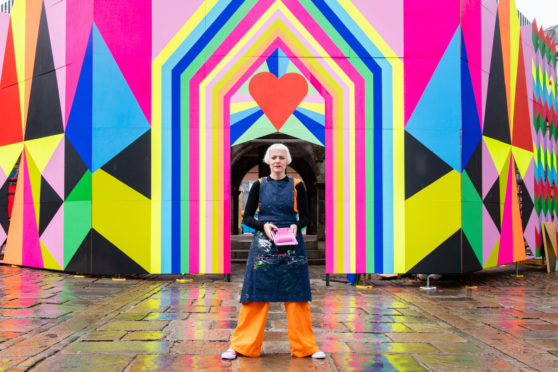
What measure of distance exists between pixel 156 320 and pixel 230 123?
378 centimetres

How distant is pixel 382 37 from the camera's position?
24.3 ft

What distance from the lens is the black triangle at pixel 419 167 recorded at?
7344 millimetres

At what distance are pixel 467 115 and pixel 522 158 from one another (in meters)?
2.39

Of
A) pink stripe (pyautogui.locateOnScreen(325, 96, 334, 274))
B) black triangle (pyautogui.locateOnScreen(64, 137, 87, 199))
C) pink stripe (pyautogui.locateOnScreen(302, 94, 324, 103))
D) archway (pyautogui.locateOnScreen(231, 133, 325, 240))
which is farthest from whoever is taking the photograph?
archway (pyautogui.locateOnScreen(231, 133, 325, 240))

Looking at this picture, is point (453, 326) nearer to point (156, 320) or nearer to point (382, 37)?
point (156, 320)

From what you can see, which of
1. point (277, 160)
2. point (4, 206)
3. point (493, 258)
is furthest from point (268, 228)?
point (4, 206)

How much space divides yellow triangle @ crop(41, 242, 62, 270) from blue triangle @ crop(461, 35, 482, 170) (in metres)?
6.70

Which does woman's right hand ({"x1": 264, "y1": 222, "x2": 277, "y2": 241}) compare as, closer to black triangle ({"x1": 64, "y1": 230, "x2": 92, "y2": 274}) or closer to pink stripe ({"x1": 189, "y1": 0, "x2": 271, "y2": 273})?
pink stripe ({"x1": 189, "y1": 0, "x2": 271, "y2": 273})

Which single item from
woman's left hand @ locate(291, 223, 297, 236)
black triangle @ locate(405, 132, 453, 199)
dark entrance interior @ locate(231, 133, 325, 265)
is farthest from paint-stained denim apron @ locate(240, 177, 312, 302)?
dark entrance interior @ locate(231, 133, 325, 265)

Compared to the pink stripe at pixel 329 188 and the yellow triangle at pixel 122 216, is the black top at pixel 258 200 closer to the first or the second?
the pink stripe at pixel 329 188

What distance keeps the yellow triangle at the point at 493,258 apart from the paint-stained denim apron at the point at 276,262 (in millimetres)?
5264

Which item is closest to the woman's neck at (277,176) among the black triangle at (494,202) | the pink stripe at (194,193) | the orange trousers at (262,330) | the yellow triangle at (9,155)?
the orange trousers at (262,330)

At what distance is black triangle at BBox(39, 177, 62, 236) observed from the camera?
814 centimetres

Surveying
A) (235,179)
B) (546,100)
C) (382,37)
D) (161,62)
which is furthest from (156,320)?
(235,179)
